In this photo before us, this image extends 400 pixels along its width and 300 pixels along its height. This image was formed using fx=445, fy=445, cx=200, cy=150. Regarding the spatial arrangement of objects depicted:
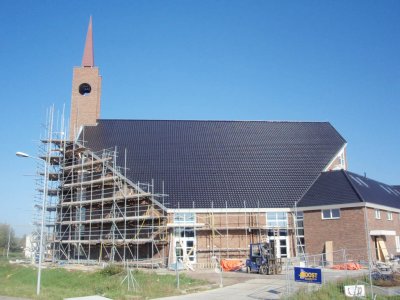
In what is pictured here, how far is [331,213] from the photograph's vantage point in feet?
102

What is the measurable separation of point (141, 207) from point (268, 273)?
1099 centimetres

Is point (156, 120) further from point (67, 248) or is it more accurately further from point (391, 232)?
point (391, 232)

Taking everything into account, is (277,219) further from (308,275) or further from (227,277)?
(308,275)

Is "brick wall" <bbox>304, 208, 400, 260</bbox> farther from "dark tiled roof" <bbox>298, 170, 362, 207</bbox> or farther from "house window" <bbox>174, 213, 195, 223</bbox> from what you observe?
"house window" <bbox>174, 213, 195, 223</bbox>

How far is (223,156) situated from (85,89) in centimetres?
1618

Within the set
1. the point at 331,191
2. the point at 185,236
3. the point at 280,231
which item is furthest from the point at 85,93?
the point at 331,191

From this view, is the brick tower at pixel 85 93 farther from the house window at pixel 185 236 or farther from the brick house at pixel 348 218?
the brick house at pixel 348 218

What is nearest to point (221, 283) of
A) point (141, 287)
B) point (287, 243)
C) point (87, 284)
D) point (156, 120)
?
point (141, 287)

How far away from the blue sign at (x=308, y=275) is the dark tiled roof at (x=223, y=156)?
53.7 feet

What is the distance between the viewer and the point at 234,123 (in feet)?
138

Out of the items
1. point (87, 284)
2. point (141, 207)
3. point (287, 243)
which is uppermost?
point (141, 207)

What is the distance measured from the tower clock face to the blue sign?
3247cm

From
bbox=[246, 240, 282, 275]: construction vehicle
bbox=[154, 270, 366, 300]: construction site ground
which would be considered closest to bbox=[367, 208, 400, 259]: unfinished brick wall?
bbox=[246, 240, 282, 275]: construction vehicle

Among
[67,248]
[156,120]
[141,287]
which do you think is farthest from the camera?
[156,120]
